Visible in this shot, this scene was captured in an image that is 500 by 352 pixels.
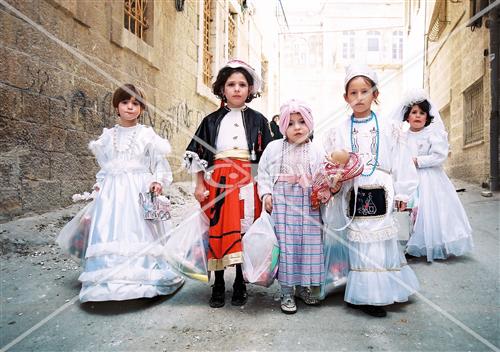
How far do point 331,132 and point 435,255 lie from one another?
177cm

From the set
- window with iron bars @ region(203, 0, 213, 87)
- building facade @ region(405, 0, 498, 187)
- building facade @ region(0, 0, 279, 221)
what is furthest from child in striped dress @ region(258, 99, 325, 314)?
window with iron bars @ region(203, 0, 213, 87)

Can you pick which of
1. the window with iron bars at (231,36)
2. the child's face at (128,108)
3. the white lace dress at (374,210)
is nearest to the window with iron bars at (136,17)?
the child's face at (128,108)

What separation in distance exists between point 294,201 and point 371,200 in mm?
501

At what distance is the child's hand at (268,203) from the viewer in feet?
8.79

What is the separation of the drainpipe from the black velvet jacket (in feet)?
18.1

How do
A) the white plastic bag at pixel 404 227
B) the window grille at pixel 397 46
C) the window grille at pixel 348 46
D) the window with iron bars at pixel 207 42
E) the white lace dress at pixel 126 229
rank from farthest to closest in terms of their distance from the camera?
the window grille at pixel 397 46 → the window grille at pixel 348 46 → the window with iron bars at pixel 207 42 → the white plastic bag at pixel 404 227 → the white lace dress at pixel 126 229

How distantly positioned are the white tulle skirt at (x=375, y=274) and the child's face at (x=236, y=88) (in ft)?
4.08

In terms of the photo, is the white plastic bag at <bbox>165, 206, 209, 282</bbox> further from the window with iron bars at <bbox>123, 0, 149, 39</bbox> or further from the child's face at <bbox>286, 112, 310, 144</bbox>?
the window with iron bars at <bbox>123, 0, 149, 39</bbox>

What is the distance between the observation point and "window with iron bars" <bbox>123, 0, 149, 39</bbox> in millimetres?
5980

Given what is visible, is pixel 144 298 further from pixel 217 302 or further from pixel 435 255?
pixel 435 255

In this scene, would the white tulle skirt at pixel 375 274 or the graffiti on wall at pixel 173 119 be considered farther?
the graffiti on wall at pixel 173 119

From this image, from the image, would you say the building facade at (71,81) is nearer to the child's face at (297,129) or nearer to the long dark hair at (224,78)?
the long dark hair at (224,78)

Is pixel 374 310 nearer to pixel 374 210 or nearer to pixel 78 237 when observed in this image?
pixel 374 210

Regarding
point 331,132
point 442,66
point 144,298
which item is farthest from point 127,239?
point 442,66
